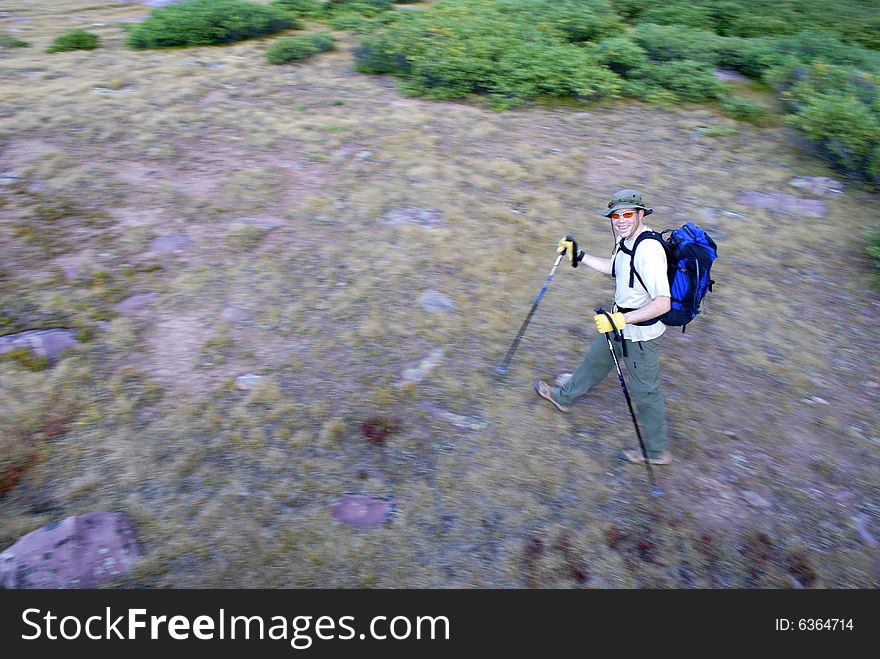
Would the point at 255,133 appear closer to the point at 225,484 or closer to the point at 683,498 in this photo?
the point at 225,484

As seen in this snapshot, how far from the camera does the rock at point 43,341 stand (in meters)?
5.27

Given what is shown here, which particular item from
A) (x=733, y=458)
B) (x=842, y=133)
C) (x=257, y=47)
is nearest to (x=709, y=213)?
(x=842, y=133)

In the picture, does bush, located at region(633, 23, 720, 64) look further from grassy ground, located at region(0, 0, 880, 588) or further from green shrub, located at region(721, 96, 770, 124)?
grassy ground, located at region(0, 0, 880, 588)

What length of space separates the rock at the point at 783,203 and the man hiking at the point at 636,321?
4.28 meters

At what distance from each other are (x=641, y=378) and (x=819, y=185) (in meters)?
5.54

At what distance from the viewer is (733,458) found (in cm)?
→ 495

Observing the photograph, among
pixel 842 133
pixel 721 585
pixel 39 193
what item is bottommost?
pixel 721 585

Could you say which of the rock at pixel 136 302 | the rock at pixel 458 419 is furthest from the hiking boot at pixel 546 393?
the rock at pixel 136 302

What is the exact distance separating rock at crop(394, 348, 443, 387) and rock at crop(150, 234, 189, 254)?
293cm

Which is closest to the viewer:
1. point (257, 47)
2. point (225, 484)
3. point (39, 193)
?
point (225, 484)

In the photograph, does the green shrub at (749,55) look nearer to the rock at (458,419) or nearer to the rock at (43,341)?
the rock at (458,419)

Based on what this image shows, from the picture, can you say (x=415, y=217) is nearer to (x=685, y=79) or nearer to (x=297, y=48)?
(x=685, y=79)
